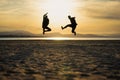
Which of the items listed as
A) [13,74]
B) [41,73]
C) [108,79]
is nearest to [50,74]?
[41,73]

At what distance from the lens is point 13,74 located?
1275 inches

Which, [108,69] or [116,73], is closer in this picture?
[116,73]

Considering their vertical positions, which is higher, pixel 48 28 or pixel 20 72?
pixel 48 28

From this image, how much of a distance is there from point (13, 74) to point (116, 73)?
884cm

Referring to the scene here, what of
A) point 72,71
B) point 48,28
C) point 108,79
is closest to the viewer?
point 48,28

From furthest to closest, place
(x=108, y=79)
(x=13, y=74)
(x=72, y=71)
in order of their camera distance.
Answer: (x=72, y=71) → (x=13, y=74) → (x=108, y=79)

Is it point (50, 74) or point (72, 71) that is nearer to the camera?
point (50, 74)

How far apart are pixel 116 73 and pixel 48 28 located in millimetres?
9060

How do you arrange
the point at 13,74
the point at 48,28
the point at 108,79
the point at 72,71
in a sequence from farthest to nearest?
1. the point at 72,71
2. the point at 13,74
3. the point at 108,79
4. the point at 48,28

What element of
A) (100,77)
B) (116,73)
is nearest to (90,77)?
(100,77)

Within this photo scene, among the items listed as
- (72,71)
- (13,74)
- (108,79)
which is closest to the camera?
(108,79)

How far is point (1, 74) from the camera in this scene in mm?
32625

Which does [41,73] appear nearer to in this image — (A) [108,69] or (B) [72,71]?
(B) [72,71]

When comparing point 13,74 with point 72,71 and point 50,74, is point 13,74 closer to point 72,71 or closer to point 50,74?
point 50,74
